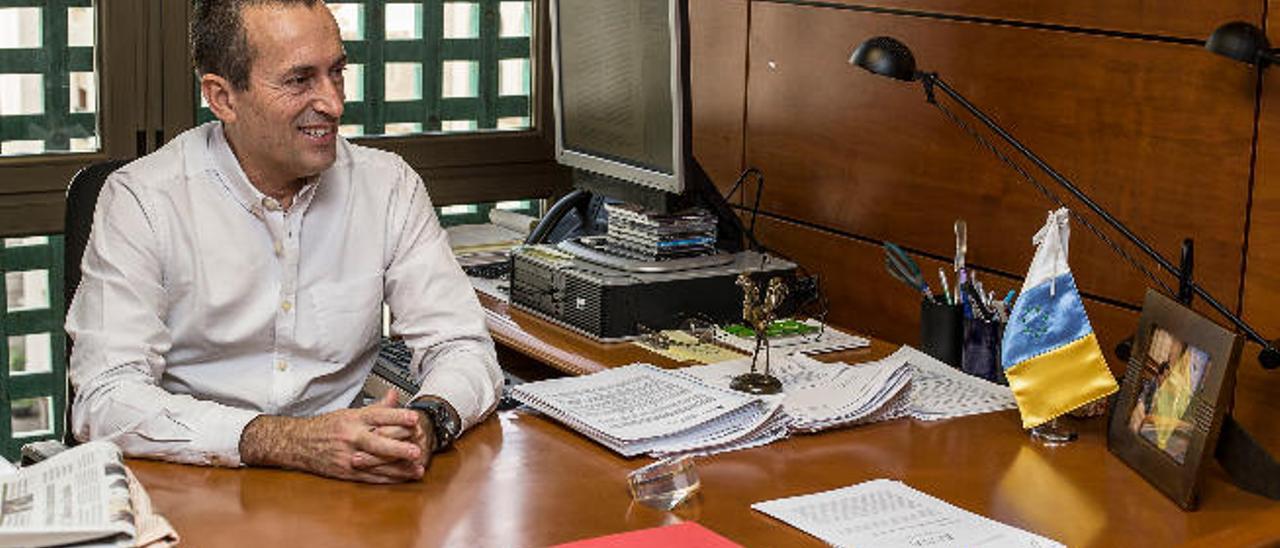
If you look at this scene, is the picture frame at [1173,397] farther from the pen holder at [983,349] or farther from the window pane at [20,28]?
the window pane at [20,28]

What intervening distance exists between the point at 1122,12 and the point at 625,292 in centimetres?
99

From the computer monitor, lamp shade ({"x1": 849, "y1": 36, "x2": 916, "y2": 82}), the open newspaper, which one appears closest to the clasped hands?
the open newspaper

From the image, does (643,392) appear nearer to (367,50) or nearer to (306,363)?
(306,363)

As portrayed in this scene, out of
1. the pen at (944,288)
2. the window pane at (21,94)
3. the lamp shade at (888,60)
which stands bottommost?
the pen at (944,288)

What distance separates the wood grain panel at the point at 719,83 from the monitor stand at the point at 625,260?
1.29 ft

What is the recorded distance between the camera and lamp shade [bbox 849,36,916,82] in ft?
9.71

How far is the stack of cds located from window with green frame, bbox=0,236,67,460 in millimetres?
1341

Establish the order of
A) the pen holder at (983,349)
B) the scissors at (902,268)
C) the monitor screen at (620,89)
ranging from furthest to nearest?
the monitor screen at (620,89), the scissors at (902,268), the pen holder at (983,349)

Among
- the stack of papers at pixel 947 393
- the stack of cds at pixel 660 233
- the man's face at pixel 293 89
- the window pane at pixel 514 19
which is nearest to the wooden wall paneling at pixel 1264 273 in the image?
the stack of papers at pixel 947 393

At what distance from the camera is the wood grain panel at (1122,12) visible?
2.84 m

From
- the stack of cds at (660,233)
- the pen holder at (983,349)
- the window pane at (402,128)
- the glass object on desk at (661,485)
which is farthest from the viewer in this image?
the window pane at (402,128)

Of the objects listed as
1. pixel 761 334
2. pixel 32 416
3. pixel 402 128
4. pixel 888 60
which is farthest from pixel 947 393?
pixel 32 416

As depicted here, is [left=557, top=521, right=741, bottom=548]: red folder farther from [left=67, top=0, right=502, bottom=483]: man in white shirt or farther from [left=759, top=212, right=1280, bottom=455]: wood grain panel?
[left=759, top=212, right=1280, bottom=455]: wood grain panel

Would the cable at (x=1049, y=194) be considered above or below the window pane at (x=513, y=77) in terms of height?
below
